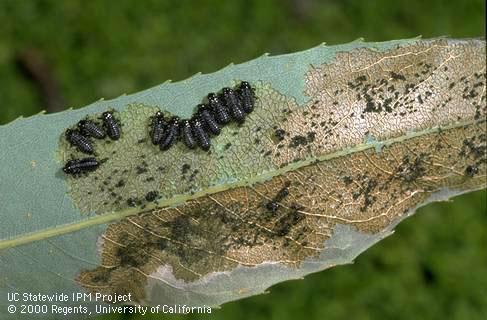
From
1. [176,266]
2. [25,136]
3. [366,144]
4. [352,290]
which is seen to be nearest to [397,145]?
[366,144]

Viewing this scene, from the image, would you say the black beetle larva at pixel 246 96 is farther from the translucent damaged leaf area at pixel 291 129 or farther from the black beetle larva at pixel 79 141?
the black beetle larva at pixel 79 141

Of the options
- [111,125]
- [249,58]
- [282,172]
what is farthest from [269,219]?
[249,58]

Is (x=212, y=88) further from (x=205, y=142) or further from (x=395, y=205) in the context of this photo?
(x=395, y=205)

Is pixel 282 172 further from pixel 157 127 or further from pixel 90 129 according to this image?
pixel 90 129

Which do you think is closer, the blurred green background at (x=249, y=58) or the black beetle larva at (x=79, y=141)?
the black beetle larva at (x=79, y=141)

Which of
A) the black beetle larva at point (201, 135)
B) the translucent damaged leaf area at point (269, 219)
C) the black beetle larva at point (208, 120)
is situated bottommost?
the translucent damaged leaf area at point (269, 219)

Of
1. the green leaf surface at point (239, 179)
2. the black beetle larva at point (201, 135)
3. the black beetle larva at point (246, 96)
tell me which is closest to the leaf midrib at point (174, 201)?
the green leaf surface at point (239, 179)

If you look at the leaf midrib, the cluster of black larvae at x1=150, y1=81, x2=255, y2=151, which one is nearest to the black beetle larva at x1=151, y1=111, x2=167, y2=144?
the cluster of black larvae at x1=150, y1=81, x2=255, y2=151
